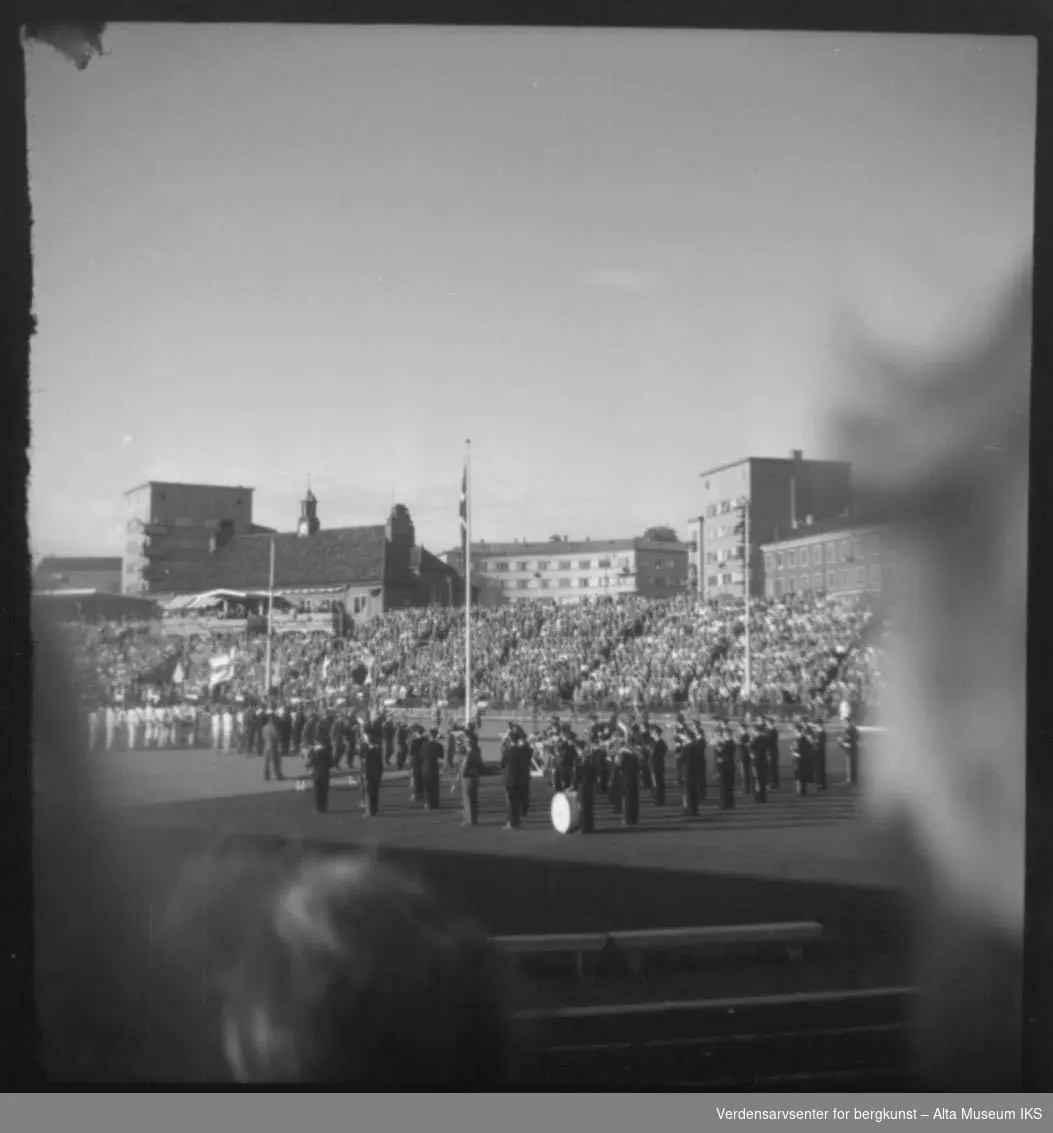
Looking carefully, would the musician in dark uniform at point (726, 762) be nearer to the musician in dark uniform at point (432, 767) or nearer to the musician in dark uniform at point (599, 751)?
the musician in dark uniform at point (599, 751)

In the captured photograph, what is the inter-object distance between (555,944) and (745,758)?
1.77 meters

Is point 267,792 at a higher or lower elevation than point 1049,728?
lower

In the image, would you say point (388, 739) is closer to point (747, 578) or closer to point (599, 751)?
point (599, 751)

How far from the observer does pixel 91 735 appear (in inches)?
168

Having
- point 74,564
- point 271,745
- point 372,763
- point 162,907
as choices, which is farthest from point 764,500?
point 162,907

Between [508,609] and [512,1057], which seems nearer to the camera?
[512,1057]

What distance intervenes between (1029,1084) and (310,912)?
3.40 m

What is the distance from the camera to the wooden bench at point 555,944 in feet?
13.3

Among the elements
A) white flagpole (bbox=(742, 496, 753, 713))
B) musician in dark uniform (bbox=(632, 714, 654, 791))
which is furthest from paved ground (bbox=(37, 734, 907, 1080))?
white flagpole (bbox=(742, 496, 753, 713))

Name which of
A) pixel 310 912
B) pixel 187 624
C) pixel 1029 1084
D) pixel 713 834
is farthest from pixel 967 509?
pixel 187 624

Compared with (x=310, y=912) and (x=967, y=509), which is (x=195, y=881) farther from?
(x=967, y=509)

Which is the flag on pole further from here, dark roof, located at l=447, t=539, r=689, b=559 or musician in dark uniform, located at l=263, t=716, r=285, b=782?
musician in dark uniform, located at l=263, t=716, r=285, b=782

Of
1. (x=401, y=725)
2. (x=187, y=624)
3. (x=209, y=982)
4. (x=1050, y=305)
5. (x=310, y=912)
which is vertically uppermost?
(x=1050, y=305)

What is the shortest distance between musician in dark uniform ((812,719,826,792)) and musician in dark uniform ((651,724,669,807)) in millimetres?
809
